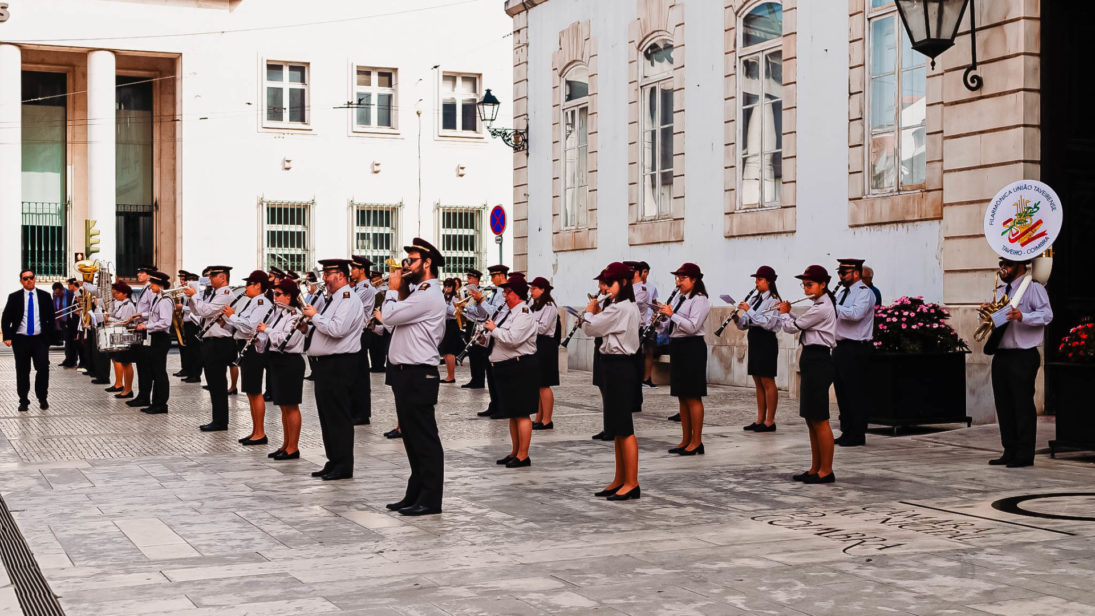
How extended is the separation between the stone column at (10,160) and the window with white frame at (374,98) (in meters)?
9.83

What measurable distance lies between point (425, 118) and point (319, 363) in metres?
30.7

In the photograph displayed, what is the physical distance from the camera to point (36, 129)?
42.5m

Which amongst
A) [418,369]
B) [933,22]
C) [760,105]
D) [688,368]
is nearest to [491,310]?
[688,368]

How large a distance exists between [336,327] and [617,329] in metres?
2.63

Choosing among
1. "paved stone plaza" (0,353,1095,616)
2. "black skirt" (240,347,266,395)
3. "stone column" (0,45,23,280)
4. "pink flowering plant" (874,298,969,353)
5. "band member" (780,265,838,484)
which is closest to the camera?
"paved stone plaza" (0,353,1095,616)

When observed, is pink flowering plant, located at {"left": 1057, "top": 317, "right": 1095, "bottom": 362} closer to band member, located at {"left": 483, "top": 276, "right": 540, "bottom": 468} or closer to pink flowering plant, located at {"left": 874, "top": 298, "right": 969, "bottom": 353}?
pink flowering plant, located at {"left": 874, "top": 298, "right": 969, "bottom": 353}

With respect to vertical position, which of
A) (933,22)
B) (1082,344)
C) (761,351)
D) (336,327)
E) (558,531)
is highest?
(933,22)

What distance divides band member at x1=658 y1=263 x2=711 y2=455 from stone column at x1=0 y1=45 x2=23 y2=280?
2982 centimetres

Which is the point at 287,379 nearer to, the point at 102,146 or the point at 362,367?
the point at 362,367

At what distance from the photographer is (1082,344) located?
11773mm

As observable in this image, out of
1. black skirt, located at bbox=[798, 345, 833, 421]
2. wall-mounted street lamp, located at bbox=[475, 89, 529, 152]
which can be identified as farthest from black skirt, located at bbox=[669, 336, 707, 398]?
wall-mounted street lamp, located at bbox=[475, 89, 529, 152]

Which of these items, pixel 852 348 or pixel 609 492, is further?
pixel 852 348

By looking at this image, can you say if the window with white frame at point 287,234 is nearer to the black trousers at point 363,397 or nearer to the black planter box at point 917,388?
the black trousers at point 363,397

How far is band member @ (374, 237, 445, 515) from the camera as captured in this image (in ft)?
31.8
